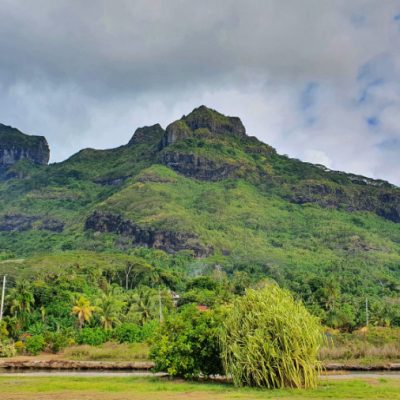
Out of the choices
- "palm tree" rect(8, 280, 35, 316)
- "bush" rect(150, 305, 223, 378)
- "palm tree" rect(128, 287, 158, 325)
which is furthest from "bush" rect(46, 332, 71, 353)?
"bush" rect(150, 305, 223, 378)

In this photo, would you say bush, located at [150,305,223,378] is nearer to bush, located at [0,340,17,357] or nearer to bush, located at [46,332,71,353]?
bush, located at [0,340,17,357]

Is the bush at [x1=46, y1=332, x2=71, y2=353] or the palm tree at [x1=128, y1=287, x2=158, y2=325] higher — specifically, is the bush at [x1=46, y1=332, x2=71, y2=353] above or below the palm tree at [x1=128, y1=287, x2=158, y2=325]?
below

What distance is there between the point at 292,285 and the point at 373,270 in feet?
189

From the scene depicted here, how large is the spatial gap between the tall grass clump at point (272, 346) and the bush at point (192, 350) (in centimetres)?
293

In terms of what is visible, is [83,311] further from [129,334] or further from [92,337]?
[129,334]

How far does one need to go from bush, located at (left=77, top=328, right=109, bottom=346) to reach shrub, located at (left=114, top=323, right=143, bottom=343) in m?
1.86

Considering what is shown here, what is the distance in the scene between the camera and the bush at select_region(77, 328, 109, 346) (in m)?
68.4

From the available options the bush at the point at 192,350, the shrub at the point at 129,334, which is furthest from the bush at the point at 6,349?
the bush at the point at 192,350

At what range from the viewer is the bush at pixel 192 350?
112 ft

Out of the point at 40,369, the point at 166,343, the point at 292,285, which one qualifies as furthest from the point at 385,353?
the point at 292,285

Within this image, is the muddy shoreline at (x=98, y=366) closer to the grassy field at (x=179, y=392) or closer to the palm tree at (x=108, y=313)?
the palm tree at (x=108, y=313)

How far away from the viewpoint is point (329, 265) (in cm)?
16600

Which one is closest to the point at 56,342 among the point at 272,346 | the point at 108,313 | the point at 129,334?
the point at 129,334

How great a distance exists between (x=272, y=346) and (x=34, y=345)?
44.2 metres
